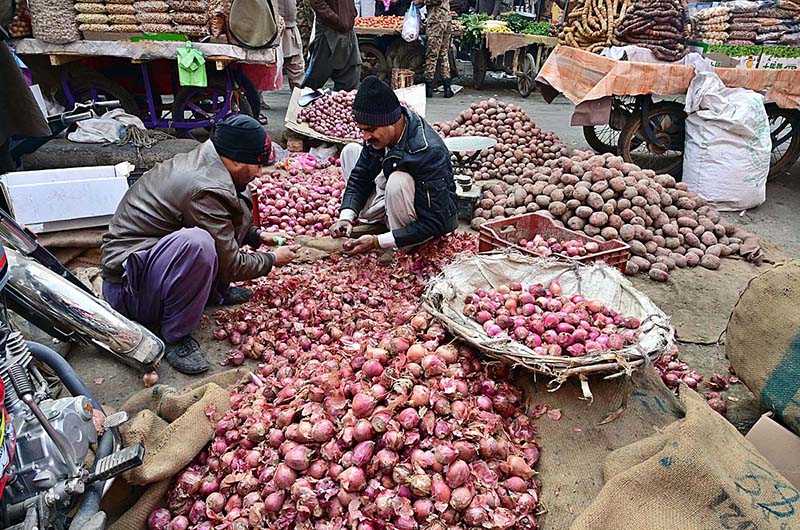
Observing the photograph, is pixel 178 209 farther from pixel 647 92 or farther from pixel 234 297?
pixel 647 92

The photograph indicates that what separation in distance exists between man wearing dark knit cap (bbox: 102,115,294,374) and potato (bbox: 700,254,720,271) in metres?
3.15

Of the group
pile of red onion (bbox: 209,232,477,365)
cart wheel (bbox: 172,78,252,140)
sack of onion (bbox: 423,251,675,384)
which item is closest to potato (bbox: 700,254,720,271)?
pile of red onion (bbox: 209,232,477,365)

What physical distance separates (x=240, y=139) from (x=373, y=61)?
9582 mm

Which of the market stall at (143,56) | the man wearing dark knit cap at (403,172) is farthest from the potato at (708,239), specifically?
the market stall at (143,56)

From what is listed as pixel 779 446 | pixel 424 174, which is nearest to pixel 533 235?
pixel 424 174

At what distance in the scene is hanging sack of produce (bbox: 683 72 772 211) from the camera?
4.73m

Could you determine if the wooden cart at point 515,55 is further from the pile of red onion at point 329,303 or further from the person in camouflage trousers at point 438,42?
the pile of red onion at point 329,303

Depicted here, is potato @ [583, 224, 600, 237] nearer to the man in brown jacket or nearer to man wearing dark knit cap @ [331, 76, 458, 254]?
man wearing dark knit cap @ [331, 76, 458, 254]

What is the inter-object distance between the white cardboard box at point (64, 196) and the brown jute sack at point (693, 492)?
3.25 meters

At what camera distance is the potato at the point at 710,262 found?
12.5 feet

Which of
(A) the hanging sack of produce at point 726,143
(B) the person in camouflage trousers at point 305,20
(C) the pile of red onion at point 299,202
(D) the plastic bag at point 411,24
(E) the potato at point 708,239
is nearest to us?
(E) the potato at point 708,239

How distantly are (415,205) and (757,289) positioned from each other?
1836 mm

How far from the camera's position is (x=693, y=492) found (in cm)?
146

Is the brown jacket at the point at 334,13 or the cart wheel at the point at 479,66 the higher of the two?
the brown jacket at the point at 334,13
